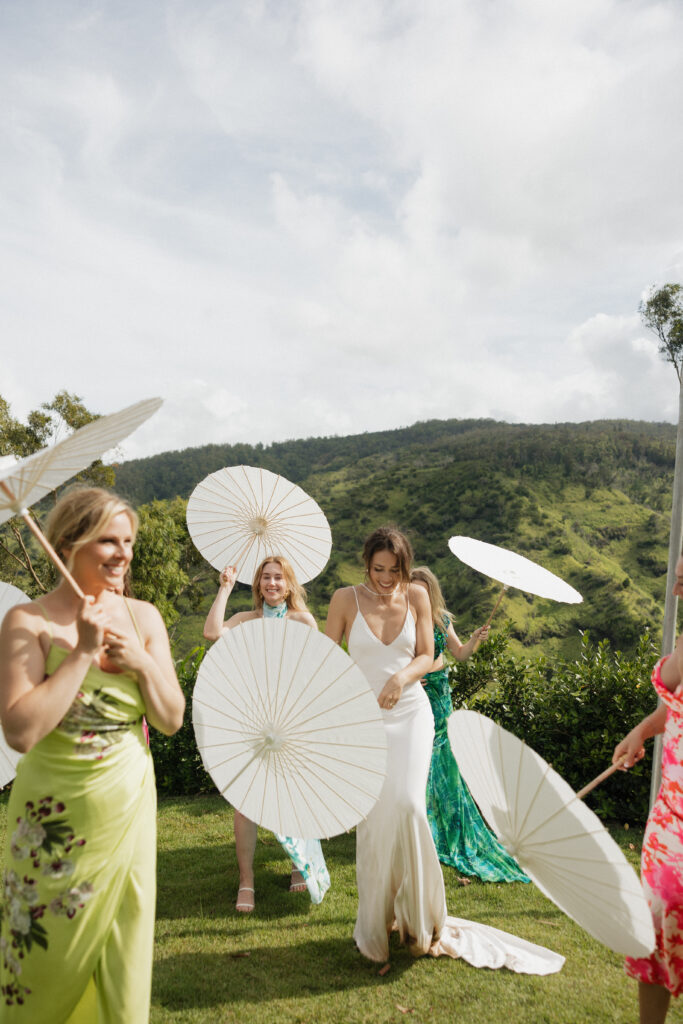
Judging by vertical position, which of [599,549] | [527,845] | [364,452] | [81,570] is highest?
[364,452]

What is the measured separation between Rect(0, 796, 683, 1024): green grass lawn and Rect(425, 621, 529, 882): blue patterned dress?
0.22 meters

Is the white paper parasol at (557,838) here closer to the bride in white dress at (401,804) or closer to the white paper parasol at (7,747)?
the bride in white dress at (401,804)

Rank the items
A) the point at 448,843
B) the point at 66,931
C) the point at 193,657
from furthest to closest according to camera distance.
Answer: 1. the point at 193,657
2. the point at 448,843
3. the point at 66,931

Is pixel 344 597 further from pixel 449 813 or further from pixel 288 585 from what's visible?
pixel 449 813

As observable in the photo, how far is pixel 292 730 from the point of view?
321 centimetres

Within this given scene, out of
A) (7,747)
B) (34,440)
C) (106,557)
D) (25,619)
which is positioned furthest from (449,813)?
(34,440)

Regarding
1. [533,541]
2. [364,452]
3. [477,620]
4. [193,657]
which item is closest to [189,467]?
Answer: [364,452]

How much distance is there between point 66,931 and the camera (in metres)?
2.32

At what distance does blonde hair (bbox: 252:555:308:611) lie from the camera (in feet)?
17.5

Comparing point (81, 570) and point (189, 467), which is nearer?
point (81, 570)

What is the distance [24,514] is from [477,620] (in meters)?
31.0

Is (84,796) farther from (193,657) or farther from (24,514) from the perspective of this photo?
(193,657)

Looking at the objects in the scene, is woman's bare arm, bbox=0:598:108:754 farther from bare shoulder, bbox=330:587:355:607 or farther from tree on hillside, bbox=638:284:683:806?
tree on hillside, bbox=638:284:683:806

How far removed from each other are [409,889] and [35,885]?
2421 millimetres
